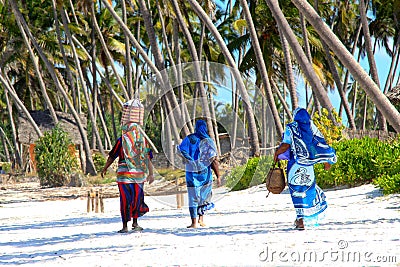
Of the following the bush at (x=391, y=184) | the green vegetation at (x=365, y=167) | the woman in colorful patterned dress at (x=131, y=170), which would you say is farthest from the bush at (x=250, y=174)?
the woman in colorful patterned dress at (x=131, y=170)

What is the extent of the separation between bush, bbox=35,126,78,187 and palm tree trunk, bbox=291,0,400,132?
15.9 meters

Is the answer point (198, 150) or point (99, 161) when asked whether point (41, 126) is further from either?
point (198, 150)

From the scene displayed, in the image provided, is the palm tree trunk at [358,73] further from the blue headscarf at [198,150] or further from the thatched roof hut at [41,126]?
the thatched roof hut at [41,126]

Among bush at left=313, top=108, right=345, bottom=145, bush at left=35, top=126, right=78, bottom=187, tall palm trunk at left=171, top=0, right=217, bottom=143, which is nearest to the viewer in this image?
bush at left=313, top=108, right=345, bottom=145

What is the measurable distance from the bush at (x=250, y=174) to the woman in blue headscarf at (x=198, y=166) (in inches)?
277

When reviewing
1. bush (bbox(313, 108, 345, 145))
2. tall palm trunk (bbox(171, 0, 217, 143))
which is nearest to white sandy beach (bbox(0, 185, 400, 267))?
bush (bbox(313, 108, 345, 145))

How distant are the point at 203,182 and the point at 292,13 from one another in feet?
62.0

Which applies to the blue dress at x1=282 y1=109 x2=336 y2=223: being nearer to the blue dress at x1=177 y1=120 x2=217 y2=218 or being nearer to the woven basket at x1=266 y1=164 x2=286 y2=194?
Result: the woven basket at x1=266 y1=164 x2=286 y2=194

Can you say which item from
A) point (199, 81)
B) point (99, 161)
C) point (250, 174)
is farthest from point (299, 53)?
point (99, 161)

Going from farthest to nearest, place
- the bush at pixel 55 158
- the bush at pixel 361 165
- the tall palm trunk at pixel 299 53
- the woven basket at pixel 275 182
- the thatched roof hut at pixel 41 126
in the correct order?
the thatched roof hut at pixel 41 126 < the bush at pixel 55 158 < the bush at pixel 361 165 < the tall palm trunk at pixel 299 53 < the woven basket at pixel 275 182

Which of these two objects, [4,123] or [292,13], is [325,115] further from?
[4,123]

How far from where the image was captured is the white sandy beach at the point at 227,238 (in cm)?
584

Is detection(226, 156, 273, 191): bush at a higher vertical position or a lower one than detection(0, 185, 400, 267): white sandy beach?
higher

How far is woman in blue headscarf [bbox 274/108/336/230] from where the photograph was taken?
7.67m
